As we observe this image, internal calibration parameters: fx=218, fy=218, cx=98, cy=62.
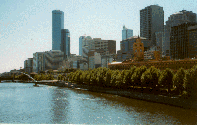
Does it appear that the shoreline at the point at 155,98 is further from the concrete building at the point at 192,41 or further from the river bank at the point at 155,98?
the concrete building at the point at 192,41

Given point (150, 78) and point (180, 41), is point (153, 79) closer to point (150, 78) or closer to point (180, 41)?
point (150, 78)

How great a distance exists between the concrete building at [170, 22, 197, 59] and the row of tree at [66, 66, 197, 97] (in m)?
76.3

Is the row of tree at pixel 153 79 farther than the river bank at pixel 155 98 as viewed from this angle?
Yes

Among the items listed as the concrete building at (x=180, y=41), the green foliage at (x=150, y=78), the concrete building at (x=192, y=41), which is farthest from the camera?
the concrete building at (x=180, y=41)

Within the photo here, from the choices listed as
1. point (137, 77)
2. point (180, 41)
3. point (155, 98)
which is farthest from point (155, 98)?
point (180, 41)

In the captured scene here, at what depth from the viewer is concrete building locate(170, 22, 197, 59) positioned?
130625 millimetres

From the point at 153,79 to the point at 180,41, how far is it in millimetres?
94710

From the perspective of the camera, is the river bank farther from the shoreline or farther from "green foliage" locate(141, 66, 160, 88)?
"green foliage" locate(141, 66, 160, 88)

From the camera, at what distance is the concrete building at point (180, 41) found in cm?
13062

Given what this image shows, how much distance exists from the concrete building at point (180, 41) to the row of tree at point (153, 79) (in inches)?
3003

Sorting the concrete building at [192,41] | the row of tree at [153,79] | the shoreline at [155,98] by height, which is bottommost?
the shoreline at [155,98]

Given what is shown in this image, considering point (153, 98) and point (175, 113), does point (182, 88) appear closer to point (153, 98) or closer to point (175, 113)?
point (153, 98)

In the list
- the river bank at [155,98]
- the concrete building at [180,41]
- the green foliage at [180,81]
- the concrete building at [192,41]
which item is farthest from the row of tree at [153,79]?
the concrete building at [180,41]

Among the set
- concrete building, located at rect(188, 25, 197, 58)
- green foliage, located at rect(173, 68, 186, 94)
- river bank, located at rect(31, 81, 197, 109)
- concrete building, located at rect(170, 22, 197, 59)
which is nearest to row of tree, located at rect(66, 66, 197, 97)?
green foliage, located at rect(173, 68, 186, 94)
